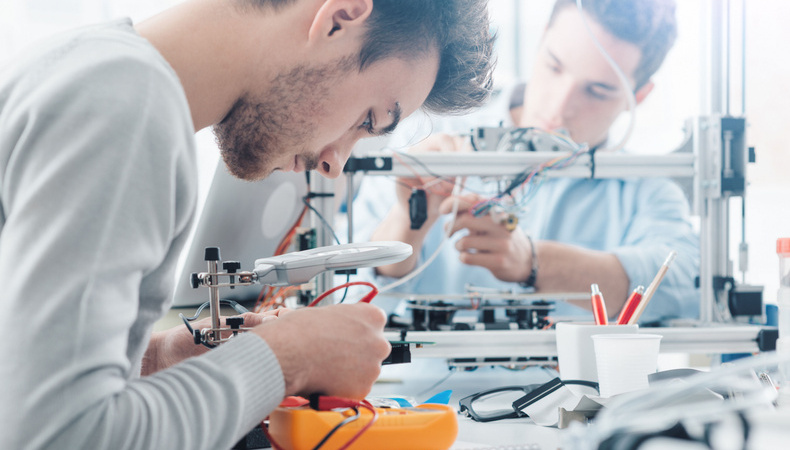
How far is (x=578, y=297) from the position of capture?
117cm

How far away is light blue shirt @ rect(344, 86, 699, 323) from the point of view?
1899 mm

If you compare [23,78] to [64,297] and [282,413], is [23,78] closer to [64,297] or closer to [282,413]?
[64,297]

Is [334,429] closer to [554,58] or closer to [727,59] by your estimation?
[727,59]

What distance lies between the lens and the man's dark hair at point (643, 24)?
212 centimetres

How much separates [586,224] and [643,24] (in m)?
0.70

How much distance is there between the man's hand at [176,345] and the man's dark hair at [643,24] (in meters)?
1.78

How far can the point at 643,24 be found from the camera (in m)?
2.16

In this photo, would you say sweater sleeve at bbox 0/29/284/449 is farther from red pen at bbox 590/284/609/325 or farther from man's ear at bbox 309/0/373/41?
red pen at bbox 590/284/609/325

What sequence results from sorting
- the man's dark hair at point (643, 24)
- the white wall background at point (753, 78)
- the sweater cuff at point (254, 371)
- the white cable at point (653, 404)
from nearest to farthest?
1. the white cable at point (653, 404)
2. the sweater cuff at point (254, 371)
3. the white wall background at point (753, 78)
4. the man's dark hair at point (643, 24)

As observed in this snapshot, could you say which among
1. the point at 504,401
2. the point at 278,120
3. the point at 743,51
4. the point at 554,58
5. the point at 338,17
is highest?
the point at 554,58

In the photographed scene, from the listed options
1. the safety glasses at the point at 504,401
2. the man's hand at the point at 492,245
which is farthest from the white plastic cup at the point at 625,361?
the man's hand at the point at 492,245

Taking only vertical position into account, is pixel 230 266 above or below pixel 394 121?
below

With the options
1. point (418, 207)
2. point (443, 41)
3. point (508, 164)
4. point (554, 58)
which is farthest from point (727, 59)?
point (554, 58)

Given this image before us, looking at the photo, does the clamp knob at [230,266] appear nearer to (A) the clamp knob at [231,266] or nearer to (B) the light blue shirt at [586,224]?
(A) the clamp knob at [231,266]
